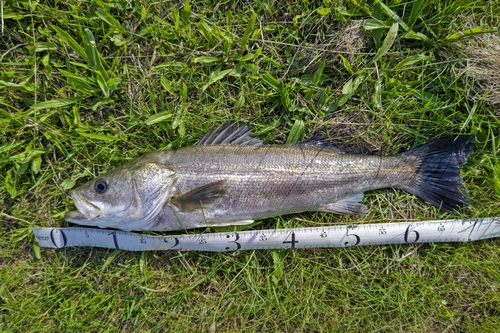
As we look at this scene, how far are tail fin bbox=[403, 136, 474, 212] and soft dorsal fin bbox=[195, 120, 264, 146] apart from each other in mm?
1703

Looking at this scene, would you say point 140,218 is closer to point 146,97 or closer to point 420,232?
point 146,97

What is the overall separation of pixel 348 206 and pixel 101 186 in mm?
2507

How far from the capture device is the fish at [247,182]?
293 centimetres

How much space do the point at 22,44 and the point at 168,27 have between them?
5.24ft

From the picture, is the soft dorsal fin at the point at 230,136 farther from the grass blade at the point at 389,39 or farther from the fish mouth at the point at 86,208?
the grass blade at the point at 389,39

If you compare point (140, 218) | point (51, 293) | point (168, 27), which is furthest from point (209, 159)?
point (51, 293)

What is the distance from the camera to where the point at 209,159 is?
3.00 meters

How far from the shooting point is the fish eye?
2.92 m

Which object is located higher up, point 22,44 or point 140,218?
point 22,44

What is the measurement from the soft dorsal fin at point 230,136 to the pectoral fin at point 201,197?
1.61ft

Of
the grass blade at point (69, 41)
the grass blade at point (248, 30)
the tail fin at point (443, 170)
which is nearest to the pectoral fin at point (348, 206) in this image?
the tail fin at point (443, 170)

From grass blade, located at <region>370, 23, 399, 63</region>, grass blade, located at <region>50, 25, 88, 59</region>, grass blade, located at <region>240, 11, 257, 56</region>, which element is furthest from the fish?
grass blade, located at <region>50, 25, 88, 59</region>

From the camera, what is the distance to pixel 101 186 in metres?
2.93

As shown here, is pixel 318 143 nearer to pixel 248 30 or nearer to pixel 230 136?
pixel 230 136
